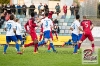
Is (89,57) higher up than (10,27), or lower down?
lower down

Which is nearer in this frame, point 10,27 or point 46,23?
point 10,27

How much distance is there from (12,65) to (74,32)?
7894 mm

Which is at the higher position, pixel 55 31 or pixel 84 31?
pixel 84 31

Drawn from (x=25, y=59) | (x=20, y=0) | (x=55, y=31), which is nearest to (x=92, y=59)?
(x=25, y=59)

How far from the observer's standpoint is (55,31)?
4209 cm

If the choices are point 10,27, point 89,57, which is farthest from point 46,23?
point 89,57

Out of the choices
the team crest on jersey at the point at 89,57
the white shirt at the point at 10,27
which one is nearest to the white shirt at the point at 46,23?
the white shirt at the point at 10,27

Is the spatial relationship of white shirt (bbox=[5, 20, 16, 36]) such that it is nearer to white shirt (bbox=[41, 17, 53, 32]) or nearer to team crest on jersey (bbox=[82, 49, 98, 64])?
white shirt (bbox=[41, 17, 53, 32])

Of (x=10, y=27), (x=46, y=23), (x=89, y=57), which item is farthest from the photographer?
(x=46, y=23)

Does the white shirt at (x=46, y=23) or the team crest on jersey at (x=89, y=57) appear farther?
the white shirt at (x=46, y=23)

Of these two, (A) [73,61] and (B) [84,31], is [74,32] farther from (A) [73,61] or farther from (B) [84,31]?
(A) [73,61]

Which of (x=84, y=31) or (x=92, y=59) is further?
(x=84, y=31)

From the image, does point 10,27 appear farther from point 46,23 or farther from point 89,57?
point 89,57

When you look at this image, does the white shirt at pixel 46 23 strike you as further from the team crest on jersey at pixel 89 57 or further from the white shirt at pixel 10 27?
the team crest on jersey at pixel 89 57
